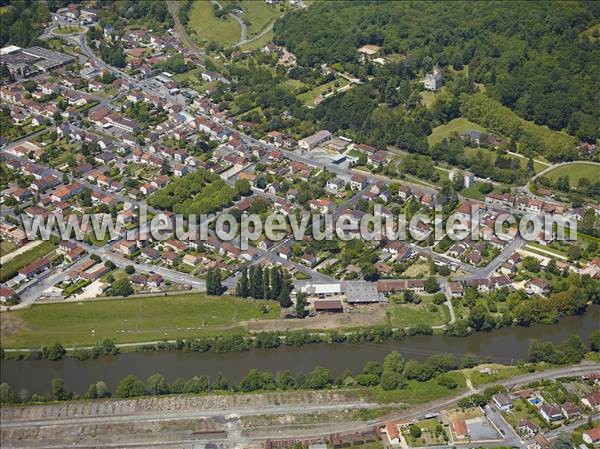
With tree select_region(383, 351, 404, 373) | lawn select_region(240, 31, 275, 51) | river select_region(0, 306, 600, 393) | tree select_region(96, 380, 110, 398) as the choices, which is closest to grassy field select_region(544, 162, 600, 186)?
river select_region(0, 306, 600, 393)

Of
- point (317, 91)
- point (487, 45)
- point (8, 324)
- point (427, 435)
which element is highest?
point (487, 45)

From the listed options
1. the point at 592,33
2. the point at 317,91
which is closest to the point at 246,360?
the point at 317,91

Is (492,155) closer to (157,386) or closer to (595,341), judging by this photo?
(595,341)

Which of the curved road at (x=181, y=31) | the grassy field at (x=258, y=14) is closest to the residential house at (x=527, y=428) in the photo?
the curved road at (x=181, y=31)

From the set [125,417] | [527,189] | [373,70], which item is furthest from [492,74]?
[125,417]

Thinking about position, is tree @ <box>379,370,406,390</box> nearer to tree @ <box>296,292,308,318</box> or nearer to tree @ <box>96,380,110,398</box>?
tree @ <box>296,292,308,318</box>

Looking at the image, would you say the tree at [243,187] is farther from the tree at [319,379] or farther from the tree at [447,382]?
the tree at [447,382]
